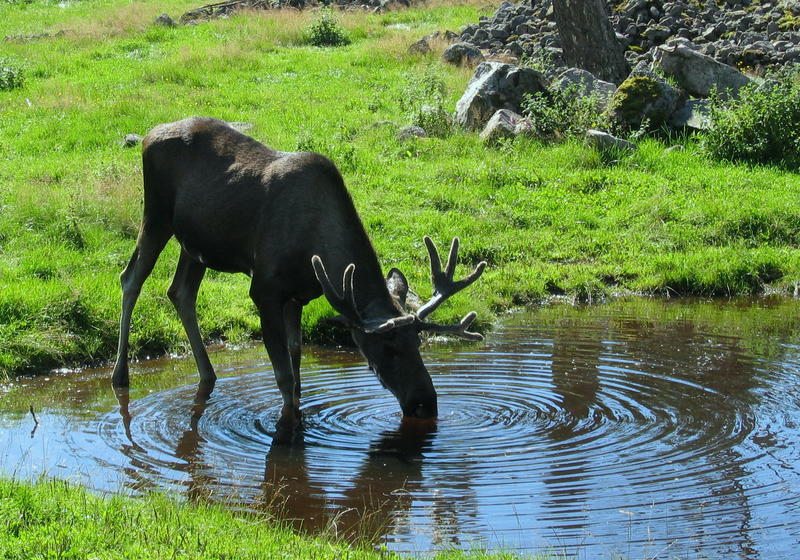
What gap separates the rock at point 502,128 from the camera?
17.8 m

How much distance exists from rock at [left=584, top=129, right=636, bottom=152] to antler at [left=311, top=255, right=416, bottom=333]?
9669 mm

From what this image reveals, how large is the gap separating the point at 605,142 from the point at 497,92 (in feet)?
8.12

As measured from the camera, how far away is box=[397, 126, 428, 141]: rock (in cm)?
1800

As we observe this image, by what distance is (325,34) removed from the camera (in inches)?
1121

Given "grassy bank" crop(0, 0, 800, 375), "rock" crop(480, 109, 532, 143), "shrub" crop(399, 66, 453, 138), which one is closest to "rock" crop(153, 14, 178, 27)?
"grassy bank" crop(0, 0, 800, 375)

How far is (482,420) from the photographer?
333 inches

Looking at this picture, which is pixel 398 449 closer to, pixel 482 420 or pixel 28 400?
pixel 482 420

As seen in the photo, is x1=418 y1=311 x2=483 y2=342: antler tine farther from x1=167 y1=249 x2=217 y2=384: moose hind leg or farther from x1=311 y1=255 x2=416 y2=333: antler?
x1=167 y1=249 x2=217 y2=384: moose hind leg

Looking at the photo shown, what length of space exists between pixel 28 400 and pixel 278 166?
2.92 m

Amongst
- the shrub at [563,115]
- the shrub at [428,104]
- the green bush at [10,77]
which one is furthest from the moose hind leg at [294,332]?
the green bush at [10,77]

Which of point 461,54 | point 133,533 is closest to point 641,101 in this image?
point 461,54

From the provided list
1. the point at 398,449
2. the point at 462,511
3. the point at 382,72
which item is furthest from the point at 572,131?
the point at 462,511

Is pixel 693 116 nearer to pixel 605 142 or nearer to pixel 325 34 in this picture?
pixel 605 142

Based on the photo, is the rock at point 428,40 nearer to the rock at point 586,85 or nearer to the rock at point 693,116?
the rock at point 586,85
